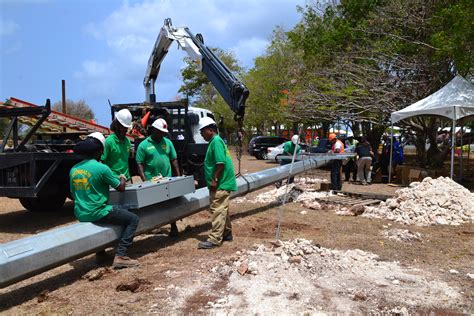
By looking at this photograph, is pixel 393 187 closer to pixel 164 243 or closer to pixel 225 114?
pixel 164 243

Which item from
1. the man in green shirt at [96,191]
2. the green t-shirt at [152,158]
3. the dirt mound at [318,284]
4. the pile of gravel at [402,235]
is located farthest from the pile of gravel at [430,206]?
the man in green shirt at [96,191]

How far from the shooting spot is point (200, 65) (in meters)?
10.9

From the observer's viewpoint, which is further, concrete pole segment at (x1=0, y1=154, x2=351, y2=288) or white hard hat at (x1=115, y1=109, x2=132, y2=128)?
white hard hat at (x1=115, y1=109, x2=132, y2=128)

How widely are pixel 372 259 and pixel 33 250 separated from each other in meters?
4.03

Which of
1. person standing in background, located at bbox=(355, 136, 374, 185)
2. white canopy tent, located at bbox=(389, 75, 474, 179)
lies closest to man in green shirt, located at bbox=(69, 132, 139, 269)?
white canopy tent, located at bbox=(389, 75, 474, 179)

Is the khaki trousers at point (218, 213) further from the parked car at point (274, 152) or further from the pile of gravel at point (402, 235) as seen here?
the parked car at point (274, 152)

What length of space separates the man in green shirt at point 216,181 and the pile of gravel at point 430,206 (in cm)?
397

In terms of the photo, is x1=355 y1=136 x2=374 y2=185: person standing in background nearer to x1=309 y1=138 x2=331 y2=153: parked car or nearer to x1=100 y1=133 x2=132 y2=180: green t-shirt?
x1=309 y1=138 x2=331 y2=153: parked car

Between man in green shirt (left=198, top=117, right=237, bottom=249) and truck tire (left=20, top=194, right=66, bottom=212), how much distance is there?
4.60 meters

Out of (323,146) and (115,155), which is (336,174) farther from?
(115,155)

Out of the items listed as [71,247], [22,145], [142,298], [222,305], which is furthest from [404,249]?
[22,145]

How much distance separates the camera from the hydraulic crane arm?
31.1 feet

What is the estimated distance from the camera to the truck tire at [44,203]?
9460 mm

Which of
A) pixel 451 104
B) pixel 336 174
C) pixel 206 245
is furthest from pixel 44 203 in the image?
pixel 451 104
